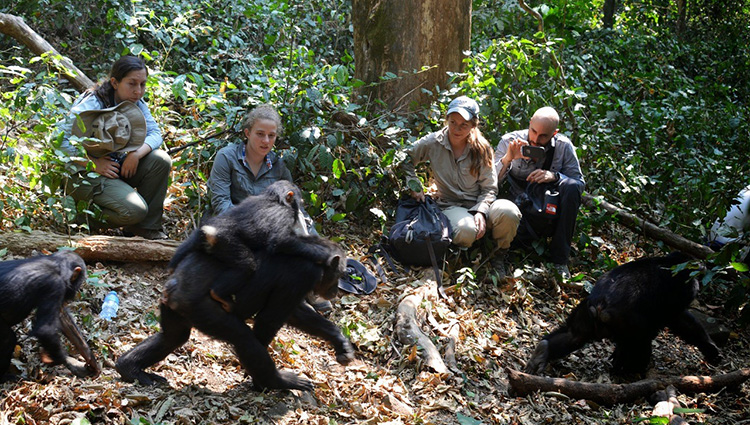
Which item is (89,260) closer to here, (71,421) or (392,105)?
(71,421)

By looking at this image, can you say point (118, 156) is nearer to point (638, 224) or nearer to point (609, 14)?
point (638, 224)

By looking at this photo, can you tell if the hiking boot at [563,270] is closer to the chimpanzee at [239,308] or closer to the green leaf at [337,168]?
the green leaf at [337,168]

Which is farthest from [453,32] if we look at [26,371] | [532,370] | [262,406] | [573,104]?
[26,371]

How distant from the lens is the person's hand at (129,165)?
5980 mm

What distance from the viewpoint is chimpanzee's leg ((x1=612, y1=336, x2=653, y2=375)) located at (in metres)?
5.52

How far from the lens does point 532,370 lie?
18.1ft

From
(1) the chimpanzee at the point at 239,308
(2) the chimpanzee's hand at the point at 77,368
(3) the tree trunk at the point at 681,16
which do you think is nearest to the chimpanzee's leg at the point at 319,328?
(1) the chimpanzee at the point at 239,308

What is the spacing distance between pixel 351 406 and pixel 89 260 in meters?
2.74

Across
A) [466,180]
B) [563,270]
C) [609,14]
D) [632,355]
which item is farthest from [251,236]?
[609,14]

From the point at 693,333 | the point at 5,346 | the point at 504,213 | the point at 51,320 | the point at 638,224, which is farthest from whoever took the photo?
the point at 638,224

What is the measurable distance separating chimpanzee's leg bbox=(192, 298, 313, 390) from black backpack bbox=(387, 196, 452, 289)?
2.43 metres

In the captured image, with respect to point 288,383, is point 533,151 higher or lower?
higher

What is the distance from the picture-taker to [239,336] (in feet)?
13.8

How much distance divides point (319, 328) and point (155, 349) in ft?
3.77
